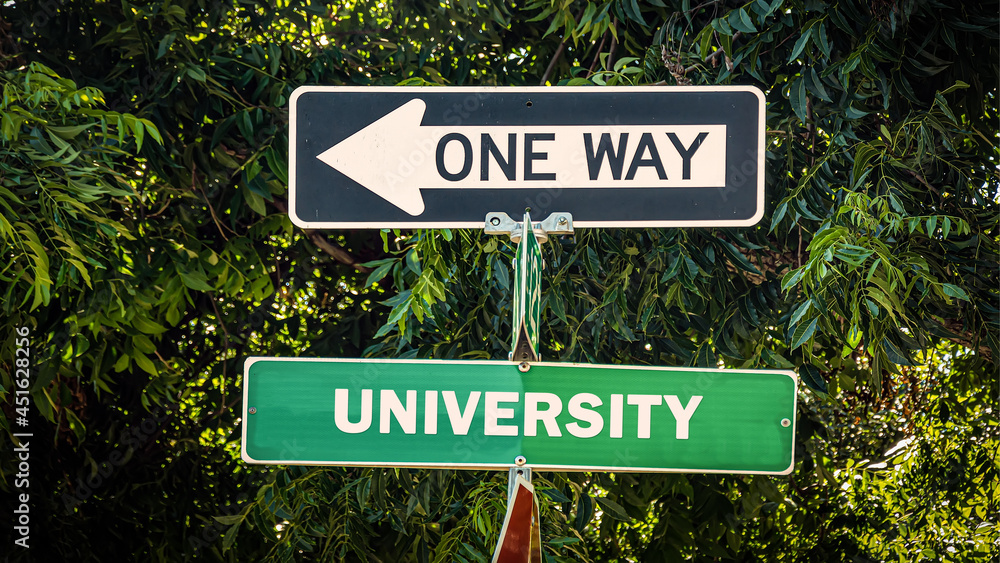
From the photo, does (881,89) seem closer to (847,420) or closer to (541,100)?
(541,100)

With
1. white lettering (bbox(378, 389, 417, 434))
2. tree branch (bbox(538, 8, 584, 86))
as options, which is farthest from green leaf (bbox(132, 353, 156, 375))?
white lettering (bbox(378, 389, 417, 434))

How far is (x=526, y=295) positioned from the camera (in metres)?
1.23

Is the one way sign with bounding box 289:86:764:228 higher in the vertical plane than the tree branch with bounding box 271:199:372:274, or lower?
higher

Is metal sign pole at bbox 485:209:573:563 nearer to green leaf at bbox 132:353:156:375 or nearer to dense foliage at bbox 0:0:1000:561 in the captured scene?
dense foliage at bbox 0:0:1000:561

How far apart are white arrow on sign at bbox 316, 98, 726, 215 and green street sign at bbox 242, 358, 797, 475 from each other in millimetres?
290

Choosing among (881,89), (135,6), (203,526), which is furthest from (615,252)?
(203,526)

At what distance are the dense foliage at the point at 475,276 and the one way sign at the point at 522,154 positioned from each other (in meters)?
0.97

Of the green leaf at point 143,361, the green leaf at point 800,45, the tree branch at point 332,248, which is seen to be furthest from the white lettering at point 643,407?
the tree branch at point 332,248

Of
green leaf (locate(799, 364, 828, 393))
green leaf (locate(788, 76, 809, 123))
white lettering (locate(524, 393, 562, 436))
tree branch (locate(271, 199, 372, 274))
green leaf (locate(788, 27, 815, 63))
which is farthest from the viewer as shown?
tree branch (locate(271, 199, 372, 274))

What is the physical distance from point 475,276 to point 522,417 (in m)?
1.52

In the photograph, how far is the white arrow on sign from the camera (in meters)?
1.38

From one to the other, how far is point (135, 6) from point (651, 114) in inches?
101

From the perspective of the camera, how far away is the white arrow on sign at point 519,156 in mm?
1379

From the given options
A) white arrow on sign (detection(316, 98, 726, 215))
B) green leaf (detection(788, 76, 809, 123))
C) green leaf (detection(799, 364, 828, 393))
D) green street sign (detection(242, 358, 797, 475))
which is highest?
green leaf (detection(788, 76, 809, 123))
